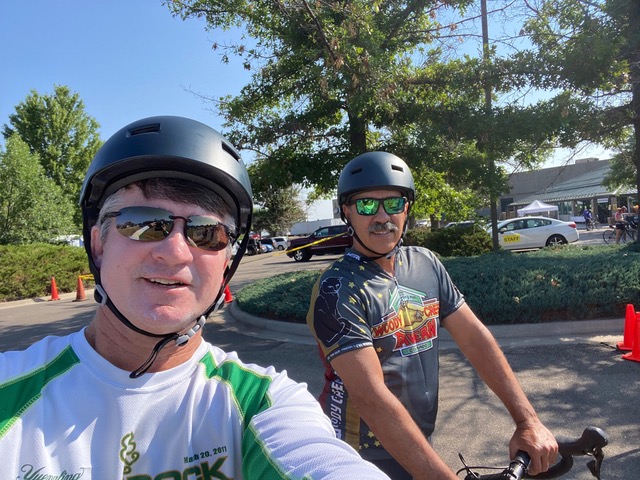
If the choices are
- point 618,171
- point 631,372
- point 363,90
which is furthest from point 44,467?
point 618,171

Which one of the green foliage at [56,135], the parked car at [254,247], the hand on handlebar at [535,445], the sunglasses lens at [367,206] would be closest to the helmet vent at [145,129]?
the sunglasses lens at [367,206]

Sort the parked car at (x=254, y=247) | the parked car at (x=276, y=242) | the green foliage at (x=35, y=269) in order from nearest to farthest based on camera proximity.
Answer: the green foliage at (x=35, y=269), the parked car at (x=254, y=247), the parked car at (x=276, y=242)

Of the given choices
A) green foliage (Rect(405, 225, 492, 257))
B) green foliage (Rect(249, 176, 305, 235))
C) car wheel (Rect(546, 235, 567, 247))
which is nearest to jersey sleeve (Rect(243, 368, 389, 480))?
green foliage (Rect(405, 225, 492, 257))

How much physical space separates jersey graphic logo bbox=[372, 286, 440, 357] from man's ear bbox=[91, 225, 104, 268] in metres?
1.04

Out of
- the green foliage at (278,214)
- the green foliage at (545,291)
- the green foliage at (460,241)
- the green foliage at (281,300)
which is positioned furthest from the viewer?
the green foliage at (278,214)

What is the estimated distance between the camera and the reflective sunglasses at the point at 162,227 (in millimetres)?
1271

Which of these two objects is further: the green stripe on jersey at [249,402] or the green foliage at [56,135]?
the green foliage at [56,135]

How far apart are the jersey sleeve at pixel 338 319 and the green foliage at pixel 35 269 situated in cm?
1819

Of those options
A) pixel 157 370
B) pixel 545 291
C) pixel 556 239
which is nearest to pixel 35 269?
pixel 545 291

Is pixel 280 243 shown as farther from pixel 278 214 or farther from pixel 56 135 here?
→ pixel 56 135

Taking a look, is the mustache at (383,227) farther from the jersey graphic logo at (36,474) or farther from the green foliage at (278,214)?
the green foliage at (278,214)

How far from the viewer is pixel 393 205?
2320 millimetres

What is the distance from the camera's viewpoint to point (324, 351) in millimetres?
1823

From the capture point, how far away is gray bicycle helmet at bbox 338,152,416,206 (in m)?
2.36
